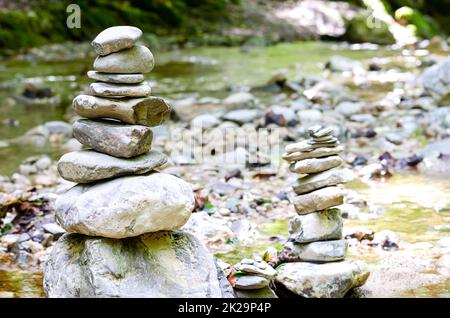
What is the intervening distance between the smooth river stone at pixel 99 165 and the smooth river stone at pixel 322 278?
1.20 metres

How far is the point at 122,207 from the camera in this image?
14.8 feet

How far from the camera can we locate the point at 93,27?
83.8 ft

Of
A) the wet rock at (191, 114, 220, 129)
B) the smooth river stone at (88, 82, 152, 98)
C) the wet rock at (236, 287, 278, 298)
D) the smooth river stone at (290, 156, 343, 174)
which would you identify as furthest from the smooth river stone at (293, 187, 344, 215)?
the wet rock at (191, 114, 220, 129)

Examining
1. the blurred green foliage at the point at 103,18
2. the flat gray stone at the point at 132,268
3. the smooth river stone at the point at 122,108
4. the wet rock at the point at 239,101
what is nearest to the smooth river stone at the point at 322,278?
the flat gray stone at the point at 132,268

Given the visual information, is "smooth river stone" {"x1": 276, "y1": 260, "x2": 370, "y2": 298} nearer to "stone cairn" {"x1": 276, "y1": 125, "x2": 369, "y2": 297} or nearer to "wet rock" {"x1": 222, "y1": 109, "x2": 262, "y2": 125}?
"stone cairn" {"x1": 276, "y1": 125, "x2": 369, "y2": 297}

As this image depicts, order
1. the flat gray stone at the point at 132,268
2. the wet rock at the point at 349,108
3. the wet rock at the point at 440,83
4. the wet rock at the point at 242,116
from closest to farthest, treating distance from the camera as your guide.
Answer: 1. the flat gray stone at the point at 132,268
2. the wet rock at the point at 242,116
3. the wet rock at the point at 440,83
4. the wet rock at the point at 349,108

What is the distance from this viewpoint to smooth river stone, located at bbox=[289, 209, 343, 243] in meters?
5.03

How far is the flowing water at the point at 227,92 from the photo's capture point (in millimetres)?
6246

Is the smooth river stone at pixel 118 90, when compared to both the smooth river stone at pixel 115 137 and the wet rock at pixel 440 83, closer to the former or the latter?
the smooth river stone at pixel 115 137

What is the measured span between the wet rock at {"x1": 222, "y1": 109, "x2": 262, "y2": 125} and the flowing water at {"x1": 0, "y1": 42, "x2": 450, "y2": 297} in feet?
8.96

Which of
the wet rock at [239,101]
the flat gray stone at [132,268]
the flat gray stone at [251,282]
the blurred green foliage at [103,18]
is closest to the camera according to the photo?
the flat gray stone at [132,268]
